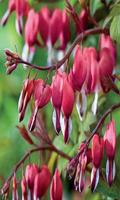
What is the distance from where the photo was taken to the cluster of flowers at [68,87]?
2.97 ft

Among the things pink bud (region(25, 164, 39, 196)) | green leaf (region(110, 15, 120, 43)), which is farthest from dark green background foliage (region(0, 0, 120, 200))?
pink bud (region(25, 164, 39, 196))

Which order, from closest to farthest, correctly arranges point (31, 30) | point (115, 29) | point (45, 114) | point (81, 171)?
point (81, 171)
point (115, 29)
point (31, 30)
point (45, 114)

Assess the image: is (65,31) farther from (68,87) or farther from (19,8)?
(68,87)

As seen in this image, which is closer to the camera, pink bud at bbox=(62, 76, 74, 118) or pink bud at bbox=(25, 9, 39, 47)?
pink bud at bbox=(62, 76, 74, 118)

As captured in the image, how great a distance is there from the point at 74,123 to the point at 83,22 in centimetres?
18

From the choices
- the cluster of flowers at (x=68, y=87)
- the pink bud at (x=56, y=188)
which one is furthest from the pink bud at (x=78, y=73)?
the pink bud at (x=56, y=188)

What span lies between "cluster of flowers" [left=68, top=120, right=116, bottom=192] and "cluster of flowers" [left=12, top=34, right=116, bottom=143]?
0.04 metres

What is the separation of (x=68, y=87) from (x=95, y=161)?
0.11 metres

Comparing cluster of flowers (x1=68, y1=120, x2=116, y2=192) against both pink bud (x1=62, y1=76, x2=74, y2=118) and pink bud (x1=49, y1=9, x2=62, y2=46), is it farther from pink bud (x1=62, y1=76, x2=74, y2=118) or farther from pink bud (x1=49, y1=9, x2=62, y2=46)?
pink bud (x1=49, y1=9, x2=62, y2=46)

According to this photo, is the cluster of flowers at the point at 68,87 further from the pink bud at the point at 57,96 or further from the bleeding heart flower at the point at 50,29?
the bleeding heart flower at the point at 50,29

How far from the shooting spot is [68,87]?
917 millimetres

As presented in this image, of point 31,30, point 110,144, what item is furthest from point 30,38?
point 110,144

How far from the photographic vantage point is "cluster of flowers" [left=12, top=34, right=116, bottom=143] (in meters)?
0.91

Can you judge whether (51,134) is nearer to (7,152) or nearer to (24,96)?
(7,152)
